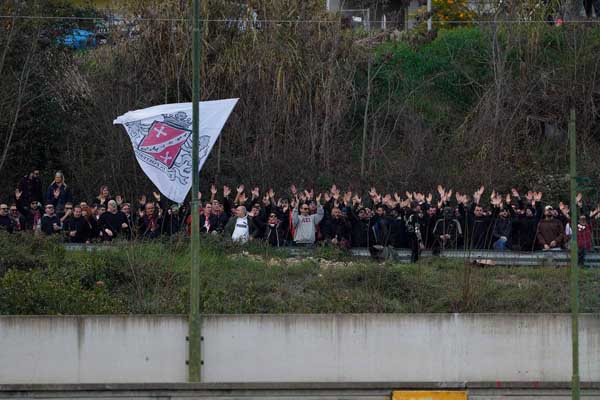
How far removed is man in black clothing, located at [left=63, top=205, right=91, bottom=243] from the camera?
23.9 m

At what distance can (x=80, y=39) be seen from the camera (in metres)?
36.7

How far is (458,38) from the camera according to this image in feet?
127

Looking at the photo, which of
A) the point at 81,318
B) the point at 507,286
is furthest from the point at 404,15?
the point at 81,318

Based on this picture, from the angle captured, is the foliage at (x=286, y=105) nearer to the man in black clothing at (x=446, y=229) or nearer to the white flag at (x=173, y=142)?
the man in black clothing at (x=446, y=229)

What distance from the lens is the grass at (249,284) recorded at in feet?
65.8

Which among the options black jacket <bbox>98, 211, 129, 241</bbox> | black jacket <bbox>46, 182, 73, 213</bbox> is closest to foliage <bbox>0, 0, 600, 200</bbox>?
black jacket <bbox>46, 182, 73, 213</bbox>

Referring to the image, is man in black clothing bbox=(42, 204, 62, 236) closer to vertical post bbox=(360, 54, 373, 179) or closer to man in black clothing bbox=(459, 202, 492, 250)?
man in black clothing bbox=(459, 202, 492, 250)

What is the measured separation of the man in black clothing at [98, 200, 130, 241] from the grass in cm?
131

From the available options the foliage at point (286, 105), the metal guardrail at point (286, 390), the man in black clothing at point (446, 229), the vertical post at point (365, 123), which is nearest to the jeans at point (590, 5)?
the foliage at point (286, 105)

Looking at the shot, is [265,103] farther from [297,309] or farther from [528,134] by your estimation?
[297,309]

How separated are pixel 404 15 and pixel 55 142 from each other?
52.8 feet

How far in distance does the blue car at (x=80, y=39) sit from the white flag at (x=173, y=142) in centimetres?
1451

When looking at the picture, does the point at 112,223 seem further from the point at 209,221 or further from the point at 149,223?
the point at 209,221

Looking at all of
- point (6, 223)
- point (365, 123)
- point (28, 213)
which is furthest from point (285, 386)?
point (365, 123)
